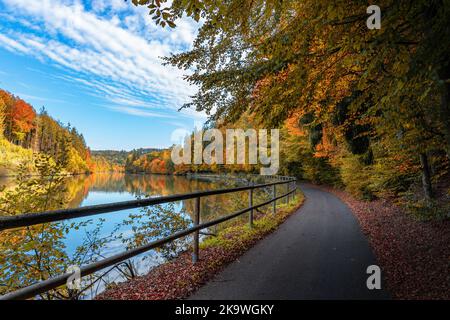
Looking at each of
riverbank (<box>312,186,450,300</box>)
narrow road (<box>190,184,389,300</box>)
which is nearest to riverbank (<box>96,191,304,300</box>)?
narrow road (<box>190,184,389,300</box>)

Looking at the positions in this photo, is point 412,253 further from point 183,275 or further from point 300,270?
point 183,275

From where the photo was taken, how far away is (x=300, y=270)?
426cm

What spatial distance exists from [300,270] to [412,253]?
2.46 metres

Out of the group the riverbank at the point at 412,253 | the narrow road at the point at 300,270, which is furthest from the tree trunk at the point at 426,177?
the narrow road at the point at 300,270

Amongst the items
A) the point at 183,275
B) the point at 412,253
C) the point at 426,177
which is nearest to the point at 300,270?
the point at 183,275

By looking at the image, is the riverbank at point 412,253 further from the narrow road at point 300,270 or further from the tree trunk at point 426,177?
the tree trunk at point 426,177

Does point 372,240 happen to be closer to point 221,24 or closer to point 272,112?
point 272,112

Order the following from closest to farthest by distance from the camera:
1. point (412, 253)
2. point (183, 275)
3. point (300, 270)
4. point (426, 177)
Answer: point (183, 275) < point (300, 270) < point (412, 253) < point (426, 177)

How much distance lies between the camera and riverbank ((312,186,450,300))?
3476mm

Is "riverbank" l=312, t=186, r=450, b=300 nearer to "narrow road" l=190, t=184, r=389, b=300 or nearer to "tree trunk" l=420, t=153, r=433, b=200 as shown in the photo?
"narrow road" l=190, t=184, r=389, b=300

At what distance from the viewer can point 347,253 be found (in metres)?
5.25

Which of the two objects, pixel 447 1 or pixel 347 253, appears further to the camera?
pixel 347 253
